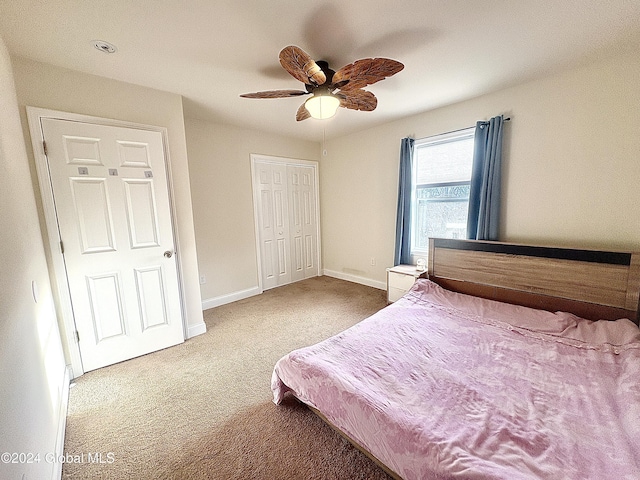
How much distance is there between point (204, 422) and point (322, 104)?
239cm

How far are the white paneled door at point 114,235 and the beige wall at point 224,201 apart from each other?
2.89 ft

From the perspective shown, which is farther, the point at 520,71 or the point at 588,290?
the point at 520,71

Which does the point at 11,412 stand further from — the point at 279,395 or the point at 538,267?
the point at 538,267

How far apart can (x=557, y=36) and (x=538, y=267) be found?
69.3 inches

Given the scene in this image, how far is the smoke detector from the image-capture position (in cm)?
170

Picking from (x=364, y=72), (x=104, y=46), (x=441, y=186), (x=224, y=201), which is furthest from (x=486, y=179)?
(x=104, y=46)

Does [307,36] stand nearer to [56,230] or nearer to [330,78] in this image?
[330,78]

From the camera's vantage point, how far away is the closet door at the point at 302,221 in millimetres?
4352

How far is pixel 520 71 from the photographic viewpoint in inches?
87.7

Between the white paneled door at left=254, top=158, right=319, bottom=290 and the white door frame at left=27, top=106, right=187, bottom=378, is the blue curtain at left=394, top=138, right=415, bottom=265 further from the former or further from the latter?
Answer: the white door frame at left=27, top=106, right=187, bottom=378

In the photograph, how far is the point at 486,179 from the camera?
2.68 meters

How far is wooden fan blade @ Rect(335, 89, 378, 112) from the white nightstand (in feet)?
6.41

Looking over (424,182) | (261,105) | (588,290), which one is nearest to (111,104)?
(261,105)

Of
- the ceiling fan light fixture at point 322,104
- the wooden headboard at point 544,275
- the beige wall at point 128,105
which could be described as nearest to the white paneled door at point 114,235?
the beige wall at point 128,105
